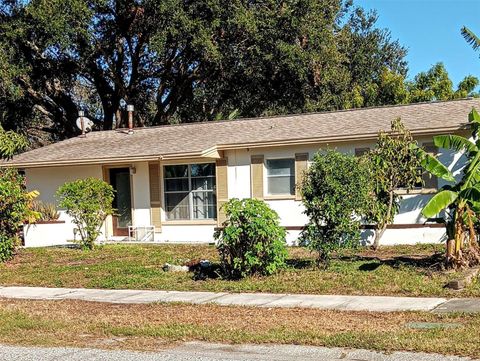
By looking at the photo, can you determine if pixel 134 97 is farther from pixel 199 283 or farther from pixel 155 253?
pixel 199 283

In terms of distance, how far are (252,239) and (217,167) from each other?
716 cm

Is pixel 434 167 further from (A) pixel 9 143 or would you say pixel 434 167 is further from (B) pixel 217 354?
(A) pixel 9 143

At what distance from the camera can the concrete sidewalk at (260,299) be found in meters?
8.77

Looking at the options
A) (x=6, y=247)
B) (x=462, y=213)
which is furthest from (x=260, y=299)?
(x=6, y=247)

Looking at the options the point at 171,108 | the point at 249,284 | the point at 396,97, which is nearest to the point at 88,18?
the point at 171,108

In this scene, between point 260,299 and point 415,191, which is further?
point 415,191

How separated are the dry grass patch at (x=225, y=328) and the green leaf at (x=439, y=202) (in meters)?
3.32

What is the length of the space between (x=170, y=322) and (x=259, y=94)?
22144 mm

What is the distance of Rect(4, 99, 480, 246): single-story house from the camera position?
633 inches

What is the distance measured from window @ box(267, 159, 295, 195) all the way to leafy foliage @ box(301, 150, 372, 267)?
5355 millimetres

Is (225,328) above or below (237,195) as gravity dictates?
below

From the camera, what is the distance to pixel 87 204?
666 inches

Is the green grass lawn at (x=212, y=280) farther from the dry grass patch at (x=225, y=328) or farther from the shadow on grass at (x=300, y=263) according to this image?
the dry grass patch at (x=225, y=328)

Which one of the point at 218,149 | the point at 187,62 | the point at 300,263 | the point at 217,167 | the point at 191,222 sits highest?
the point at 187,62
